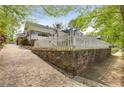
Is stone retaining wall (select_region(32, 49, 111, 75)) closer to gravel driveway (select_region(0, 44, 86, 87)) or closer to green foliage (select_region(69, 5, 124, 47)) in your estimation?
gravel driveway (select_region(0, 44, 86, 87))

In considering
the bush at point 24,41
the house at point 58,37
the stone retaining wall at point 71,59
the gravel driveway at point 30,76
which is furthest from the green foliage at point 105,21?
the bush at point 24,41

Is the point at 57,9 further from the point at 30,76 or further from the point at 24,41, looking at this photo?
the point at 24,41

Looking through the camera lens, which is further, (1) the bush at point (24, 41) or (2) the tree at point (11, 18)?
(1) the bush at point (24, 41)

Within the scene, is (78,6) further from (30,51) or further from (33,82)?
(30,51)

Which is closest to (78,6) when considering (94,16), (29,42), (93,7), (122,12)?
(93,7)

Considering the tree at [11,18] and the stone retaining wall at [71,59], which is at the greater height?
the tree at [11,18]

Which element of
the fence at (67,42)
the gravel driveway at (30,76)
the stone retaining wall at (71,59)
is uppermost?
the fence at (67,42)

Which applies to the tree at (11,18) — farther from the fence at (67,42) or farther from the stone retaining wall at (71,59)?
the stone retaining wall at (71,59)

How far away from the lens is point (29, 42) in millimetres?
3479

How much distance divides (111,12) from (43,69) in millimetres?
1445

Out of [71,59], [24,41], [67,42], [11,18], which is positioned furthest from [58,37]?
[24,41]

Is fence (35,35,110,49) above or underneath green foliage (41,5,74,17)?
underneath

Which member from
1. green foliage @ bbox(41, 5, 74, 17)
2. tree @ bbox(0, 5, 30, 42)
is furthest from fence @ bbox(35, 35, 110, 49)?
tree @ bbox(0, 5, 30, 42)
